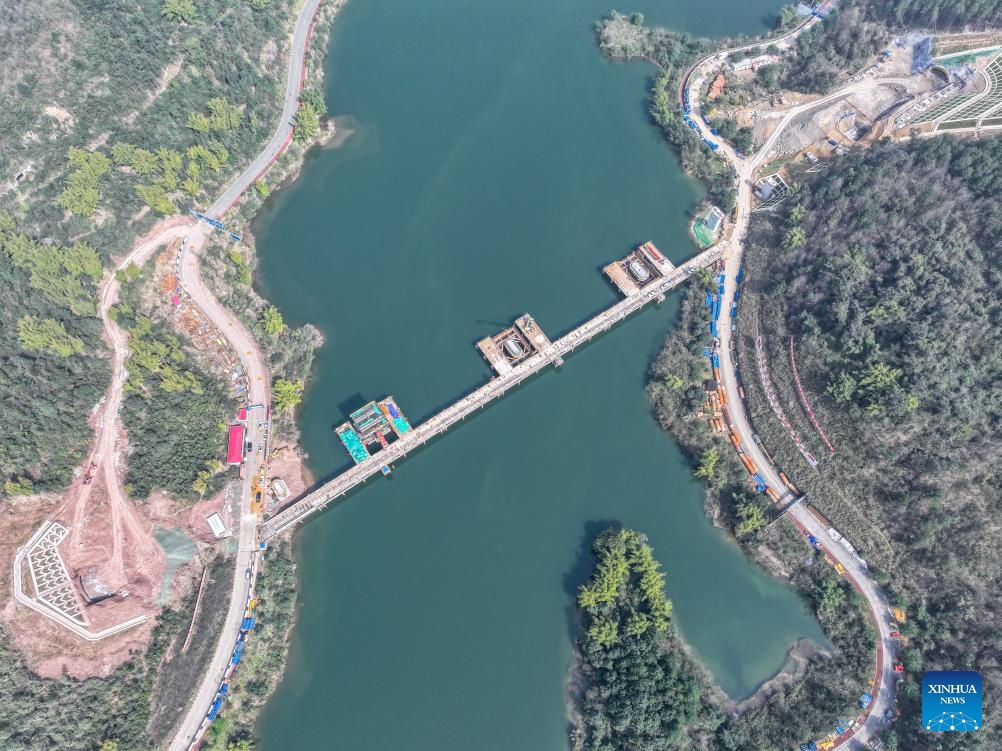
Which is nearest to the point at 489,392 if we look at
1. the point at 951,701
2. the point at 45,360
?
the point at 45,360

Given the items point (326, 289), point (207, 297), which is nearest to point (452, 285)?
point (326, 289)

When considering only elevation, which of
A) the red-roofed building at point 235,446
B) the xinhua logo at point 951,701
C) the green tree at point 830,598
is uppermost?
the red-roofed building at point 235,446

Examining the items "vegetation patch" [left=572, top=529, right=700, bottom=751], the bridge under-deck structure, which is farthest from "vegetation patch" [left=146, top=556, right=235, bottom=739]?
"vegetation patch" [left=572, top=529, right=700, bottom=751]

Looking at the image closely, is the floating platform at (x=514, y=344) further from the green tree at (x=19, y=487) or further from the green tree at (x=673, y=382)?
the green tree at (x=19, y=487)

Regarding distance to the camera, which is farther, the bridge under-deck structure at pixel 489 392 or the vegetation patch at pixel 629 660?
the bridge under-deck structure at pixel 489 392

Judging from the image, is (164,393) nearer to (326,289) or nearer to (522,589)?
(326,289)

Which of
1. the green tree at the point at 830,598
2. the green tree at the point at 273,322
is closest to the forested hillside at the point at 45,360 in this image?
the green tree at the point at 273,322
